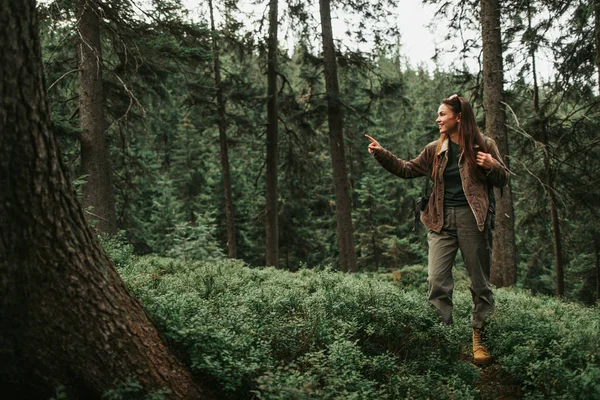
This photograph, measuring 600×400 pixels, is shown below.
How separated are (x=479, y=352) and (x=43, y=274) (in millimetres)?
4204

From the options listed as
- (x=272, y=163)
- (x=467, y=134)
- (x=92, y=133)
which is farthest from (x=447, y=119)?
(x=272, y=163)

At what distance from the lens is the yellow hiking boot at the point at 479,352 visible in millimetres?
4700

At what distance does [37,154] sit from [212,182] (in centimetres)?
2811

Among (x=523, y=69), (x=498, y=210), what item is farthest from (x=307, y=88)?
(x=498, y=210)

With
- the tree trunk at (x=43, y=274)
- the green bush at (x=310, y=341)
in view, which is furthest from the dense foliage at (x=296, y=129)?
the tree trunk at (x=43, y=274)

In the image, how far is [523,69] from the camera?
1385cm

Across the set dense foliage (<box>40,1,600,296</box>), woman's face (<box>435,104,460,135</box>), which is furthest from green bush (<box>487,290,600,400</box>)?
dense foliage (<box>40,1,600,296</box>)

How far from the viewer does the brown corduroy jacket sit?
477 cm

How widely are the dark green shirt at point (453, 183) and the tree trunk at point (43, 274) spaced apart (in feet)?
11.3

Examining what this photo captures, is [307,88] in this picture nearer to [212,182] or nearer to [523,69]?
[523,69]

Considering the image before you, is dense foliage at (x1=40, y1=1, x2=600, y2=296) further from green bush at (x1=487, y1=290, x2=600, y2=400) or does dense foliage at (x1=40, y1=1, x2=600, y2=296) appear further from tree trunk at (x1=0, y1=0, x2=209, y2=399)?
tree trunk at (x1=0, y1=0, x2=209, y2=399)

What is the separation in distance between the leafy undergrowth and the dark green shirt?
4.06 ft

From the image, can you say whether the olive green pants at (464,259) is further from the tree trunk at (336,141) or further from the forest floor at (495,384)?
the tree trunk at (336,141)

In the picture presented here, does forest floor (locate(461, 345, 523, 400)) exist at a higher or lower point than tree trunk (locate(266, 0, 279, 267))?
lower
